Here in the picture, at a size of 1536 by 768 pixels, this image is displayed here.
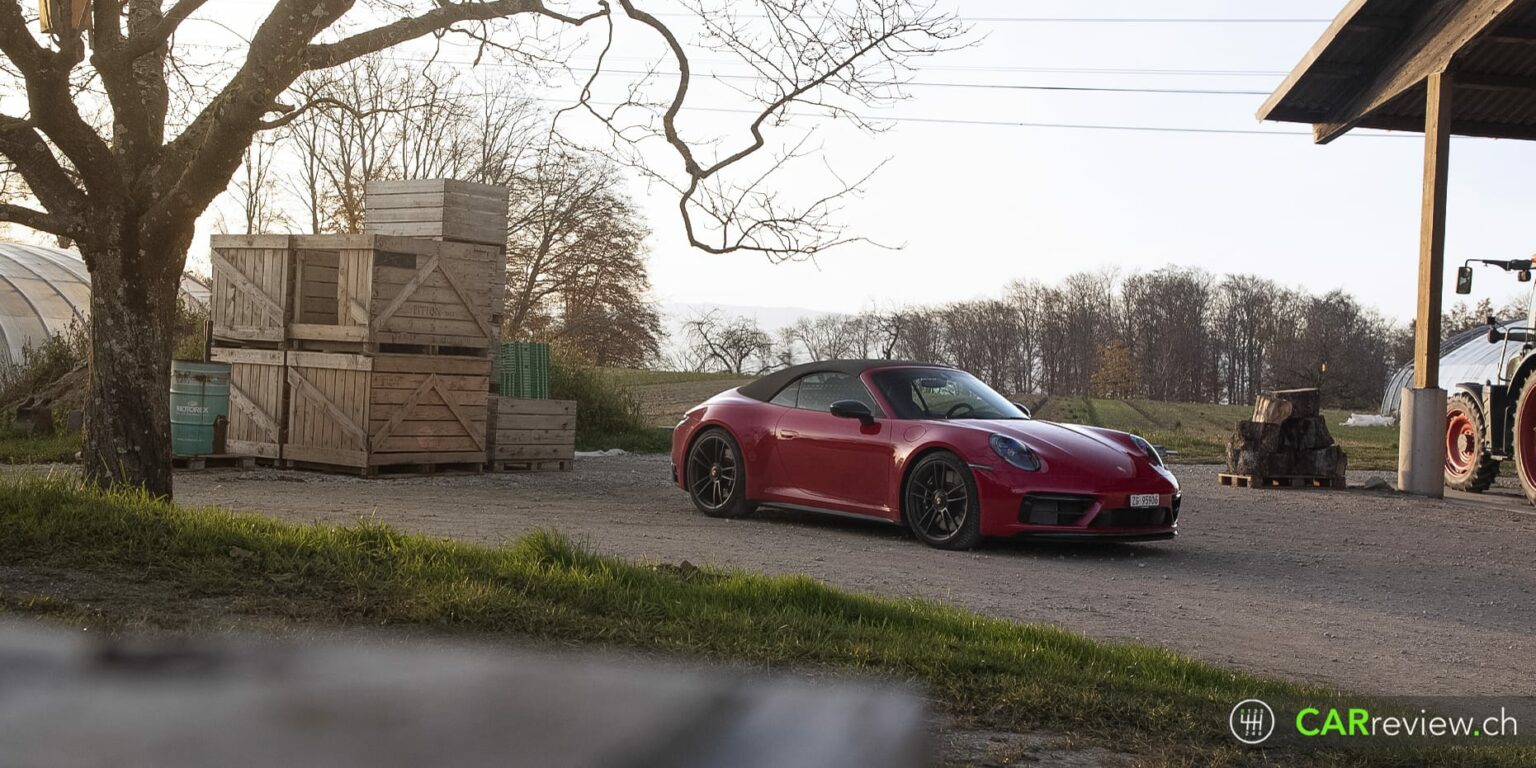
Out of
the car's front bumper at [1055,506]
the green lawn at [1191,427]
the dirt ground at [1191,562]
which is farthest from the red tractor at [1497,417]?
the car's front bumper at [1055,506]

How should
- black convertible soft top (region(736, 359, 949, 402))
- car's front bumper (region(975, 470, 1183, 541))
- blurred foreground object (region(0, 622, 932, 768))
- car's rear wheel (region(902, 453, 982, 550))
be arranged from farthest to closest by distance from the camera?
black convertible soft top (region(736, 359, 949, 402)) < car's rear wheel (region(902, 453, 982, 550)) < car's front bumper (region(975, 470, 1183, 541)) < blurred foreground object (region(0, 622, 932, 768))

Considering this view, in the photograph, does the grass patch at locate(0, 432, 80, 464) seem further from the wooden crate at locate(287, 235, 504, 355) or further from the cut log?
the cut log

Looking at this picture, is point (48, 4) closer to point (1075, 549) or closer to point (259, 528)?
point (259, 528)

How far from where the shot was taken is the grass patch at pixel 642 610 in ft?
15.4

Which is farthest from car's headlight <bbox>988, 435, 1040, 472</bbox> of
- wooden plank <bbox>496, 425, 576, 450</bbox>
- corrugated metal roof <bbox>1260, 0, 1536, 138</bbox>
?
corrugated metal roof <bbox>1260, 0, 1536, 138</bbox>

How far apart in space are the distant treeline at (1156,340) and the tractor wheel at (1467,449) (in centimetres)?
3081

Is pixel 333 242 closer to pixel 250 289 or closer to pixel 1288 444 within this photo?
pixel 250 289

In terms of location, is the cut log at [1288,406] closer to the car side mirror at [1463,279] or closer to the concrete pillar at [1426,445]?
the concrete pillar at [1426,445]

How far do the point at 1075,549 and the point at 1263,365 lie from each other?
167 feet

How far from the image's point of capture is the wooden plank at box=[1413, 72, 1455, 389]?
16.7 meters

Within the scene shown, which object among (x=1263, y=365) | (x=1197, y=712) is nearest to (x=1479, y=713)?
(x=1197, y=712)

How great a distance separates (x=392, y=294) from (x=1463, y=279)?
470 inches

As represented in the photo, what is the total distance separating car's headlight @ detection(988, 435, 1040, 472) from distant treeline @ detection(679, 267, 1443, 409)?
3910cm

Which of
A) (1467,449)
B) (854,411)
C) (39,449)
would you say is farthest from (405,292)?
(1467,449)
